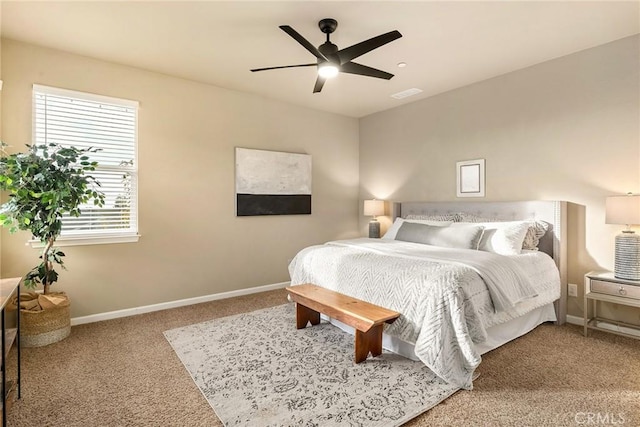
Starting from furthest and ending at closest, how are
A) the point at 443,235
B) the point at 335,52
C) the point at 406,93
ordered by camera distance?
the point at 406,93
the point at 443,235
the point at 335,52

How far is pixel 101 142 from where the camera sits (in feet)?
11.2

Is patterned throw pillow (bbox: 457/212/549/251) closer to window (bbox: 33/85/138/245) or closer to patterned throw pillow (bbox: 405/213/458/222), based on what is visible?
patterned throw pillow (bbox: 405/213/458/222)

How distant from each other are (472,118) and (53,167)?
4550mm

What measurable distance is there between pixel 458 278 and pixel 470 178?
7.60ft

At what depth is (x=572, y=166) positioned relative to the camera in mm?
3297

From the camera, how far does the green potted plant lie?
257 cm

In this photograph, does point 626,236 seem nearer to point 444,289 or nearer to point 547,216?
point 547,216

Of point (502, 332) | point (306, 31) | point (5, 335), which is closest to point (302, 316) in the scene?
point (502, 332)

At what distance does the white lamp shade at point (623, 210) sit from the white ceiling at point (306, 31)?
1.51m

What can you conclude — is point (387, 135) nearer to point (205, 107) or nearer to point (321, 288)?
point (205, 107)

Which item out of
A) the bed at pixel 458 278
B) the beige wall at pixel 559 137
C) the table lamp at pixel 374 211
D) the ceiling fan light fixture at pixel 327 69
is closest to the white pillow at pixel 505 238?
the bed at pixel 458 278

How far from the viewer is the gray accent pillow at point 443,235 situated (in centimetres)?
332

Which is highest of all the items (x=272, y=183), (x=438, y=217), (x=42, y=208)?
(x=272, y=183)

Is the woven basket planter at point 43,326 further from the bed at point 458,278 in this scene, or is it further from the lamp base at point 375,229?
the lamp base at point 375,229
